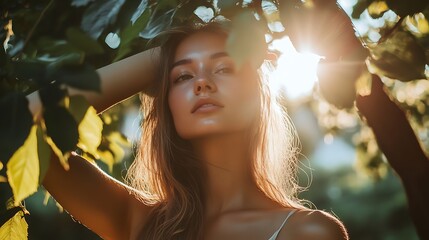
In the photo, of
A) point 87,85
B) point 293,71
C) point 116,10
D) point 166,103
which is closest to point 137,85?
point 166,103

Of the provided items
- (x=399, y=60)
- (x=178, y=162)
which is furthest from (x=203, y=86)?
(x=399, y=60)

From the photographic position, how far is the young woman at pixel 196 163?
2.32 metres

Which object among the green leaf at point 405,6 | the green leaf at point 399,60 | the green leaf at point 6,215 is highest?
the green leaf at point 399,60

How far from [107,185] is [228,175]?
1.43 feet

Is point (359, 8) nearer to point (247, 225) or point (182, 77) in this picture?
point (182, 77)

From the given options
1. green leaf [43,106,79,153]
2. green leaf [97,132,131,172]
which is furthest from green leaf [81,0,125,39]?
green leaf [97,132,131,172]

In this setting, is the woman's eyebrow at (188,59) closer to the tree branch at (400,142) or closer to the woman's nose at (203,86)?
the woman's nose at (203,86)

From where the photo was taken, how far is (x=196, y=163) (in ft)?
8.40

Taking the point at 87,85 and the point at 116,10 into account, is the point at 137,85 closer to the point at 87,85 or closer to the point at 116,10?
the point at 116,10

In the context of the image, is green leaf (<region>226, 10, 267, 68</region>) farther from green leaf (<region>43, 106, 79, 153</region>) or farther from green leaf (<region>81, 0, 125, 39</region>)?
green leaf (<region>81, 0, 125, 39</region>)

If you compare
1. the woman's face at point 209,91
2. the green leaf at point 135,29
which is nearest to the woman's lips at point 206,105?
the woman's face at point 209,91

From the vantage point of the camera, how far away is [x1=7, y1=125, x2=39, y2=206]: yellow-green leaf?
1328mm

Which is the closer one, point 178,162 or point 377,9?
point 377,9

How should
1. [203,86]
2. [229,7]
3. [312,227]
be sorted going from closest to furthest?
[229,7] → [312,227] → [203,86]
